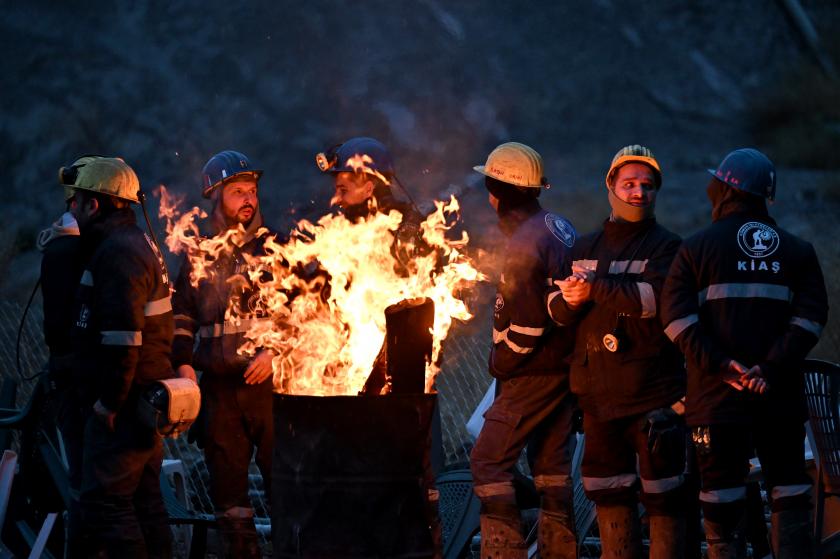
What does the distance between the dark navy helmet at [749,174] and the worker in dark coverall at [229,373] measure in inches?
121

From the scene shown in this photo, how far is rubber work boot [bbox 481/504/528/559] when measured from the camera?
269 inches

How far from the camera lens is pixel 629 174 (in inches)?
268

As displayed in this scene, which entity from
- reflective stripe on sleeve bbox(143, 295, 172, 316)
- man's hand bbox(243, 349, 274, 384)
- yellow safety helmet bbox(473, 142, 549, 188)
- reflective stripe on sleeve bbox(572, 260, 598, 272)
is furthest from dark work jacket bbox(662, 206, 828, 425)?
reflective stripe on sleeve bbox(143, 295, 172, 316)

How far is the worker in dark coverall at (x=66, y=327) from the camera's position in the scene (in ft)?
23.3

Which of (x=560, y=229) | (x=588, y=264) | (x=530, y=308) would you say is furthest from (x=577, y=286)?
Result: (x=560, y=229)

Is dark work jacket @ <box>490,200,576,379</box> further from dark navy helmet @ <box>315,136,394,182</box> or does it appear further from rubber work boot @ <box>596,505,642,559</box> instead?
dark navy helmet @ <box>315,136,394,182</box>

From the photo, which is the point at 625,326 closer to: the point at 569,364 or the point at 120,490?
the point at 569,364

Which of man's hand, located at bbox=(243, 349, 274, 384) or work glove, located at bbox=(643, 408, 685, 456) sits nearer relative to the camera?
work glove, located at bbox=(643, 408, 685, 456)

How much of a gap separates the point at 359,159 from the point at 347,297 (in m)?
1.19

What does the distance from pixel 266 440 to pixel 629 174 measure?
2.92 metres

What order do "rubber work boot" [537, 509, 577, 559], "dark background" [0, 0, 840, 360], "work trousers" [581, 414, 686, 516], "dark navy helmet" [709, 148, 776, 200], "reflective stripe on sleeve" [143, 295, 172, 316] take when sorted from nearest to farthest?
"work trousers" [581, 414, 686, 516], "dark navy helmet" [709, 148, 776, 200], "rubber work boot" [537, 509, 577, 559], "reflective stripe on sleeve" [143, 295, 172, 316], "dark background" [0, 0, 840, 360]

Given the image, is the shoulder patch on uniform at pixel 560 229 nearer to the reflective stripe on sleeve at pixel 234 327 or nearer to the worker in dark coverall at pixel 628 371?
the worker in dark coverall at pixel 628 371

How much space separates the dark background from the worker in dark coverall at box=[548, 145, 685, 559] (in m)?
14.9

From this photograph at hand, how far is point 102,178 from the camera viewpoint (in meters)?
7.14
